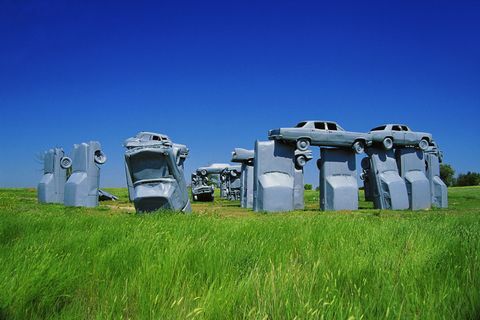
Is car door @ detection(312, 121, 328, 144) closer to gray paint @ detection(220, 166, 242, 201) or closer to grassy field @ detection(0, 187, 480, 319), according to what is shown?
grassy field @ detection(0, 187, 480, 319)

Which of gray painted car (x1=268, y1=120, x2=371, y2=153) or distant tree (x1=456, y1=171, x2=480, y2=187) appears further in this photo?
distant tree (x1=456, y1=171, x2=480, y2=187)

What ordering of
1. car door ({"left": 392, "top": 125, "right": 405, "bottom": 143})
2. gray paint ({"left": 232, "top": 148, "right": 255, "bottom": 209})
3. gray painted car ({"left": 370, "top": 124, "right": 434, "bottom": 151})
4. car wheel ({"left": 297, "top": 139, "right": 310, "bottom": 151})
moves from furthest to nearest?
gray paint ({"left": 232, "top": 148, "right": 255, "bottom": 209}), car door ({"left": 392, "top": 125, "right": 405, "bottom": 143}), gray painted car ({"left": 370, "top": 124, "right": 434, "bottom": 151}), car wheel ({"left": 297, "top": 139, "right": 310, "bottom": 151})

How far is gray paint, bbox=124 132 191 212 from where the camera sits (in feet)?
38.9

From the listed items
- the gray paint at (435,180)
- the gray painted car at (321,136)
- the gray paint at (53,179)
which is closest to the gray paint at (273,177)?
the gray painted car at (321,136)

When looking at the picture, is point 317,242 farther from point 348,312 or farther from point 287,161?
point 287,161

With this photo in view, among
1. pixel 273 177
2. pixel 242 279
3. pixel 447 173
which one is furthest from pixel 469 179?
pixel 242 279

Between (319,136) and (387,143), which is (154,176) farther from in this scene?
(387,143)

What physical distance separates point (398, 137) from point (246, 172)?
8.13 metres

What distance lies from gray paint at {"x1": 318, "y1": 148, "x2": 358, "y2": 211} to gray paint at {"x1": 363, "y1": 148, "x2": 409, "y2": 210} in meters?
1.01

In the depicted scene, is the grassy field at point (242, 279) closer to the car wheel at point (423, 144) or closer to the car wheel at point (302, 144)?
the car wheel at point (302, 144)

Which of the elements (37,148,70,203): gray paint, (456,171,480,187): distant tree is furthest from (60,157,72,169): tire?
(456,171,480,187): distant tree

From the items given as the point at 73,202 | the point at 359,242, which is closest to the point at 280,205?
the point at 73,202

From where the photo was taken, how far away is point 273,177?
16453mm

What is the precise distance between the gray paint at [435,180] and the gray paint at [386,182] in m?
3.46
